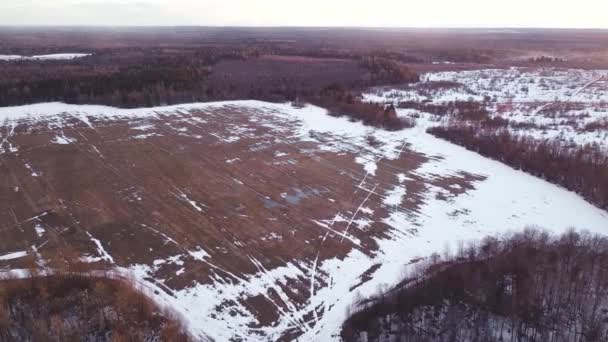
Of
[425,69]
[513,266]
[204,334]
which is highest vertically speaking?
[425,69]

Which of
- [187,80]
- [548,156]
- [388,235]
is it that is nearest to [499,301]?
[388,235]

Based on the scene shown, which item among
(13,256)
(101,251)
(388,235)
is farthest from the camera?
(388,235)

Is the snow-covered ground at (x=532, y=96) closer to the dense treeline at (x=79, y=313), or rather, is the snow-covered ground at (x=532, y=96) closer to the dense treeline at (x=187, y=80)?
the dense treeline at (x=187, y=80)

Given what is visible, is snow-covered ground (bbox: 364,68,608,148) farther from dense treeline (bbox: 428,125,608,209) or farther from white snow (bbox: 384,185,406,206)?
white snow (bbox: 384,185,406,206)

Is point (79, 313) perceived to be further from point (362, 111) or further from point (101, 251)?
point (362, 111)

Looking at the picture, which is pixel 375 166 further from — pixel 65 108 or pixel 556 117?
pixel 65 108

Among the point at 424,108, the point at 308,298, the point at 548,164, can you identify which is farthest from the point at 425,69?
the point at 308,298

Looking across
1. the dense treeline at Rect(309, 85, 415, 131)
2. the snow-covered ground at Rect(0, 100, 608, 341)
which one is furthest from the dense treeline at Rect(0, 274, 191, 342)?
the dense treeline at Rect(309, 85, 415, 131)
